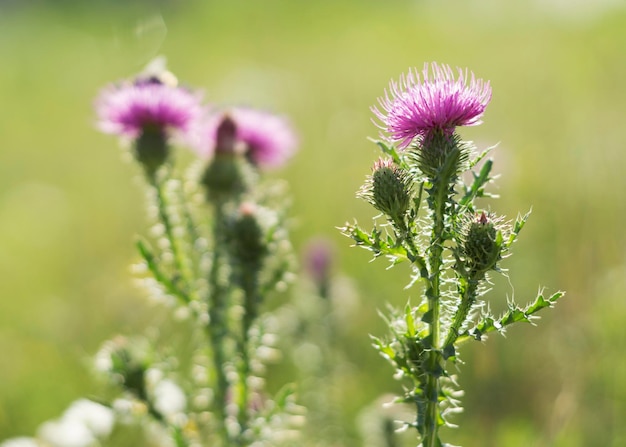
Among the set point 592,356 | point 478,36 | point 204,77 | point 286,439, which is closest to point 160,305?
point 286,439

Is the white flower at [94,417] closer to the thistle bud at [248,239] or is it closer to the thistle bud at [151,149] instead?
the thistle bud at [248,239]

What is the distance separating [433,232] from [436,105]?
1.27 ft

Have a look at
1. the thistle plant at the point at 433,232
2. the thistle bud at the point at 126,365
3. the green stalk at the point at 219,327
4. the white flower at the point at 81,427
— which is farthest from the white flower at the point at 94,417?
the thistle plant at the point at 433,232

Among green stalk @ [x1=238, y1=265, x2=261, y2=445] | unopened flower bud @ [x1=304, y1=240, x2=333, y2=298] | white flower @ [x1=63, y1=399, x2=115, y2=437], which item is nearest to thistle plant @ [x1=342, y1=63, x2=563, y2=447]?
green stalk @ [x1=238, y1=265, x2=261, y2=445]

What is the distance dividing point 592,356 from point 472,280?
A: 252 cm

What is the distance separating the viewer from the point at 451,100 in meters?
2.17

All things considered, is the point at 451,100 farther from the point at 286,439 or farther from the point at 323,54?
the point at 323,54

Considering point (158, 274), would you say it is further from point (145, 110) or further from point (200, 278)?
point (145, 110)

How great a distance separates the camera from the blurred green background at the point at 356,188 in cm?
448

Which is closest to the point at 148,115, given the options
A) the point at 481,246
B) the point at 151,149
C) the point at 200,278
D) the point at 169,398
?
the point at 151,149

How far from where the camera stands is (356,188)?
24.4 ft

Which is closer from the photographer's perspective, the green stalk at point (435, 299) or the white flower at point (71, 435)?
the green stalk at point (435, 299)

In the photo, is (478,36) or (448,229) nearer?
(448,229)

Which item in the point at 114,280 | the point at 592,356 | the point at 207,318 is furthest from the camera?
the point at 114,280
